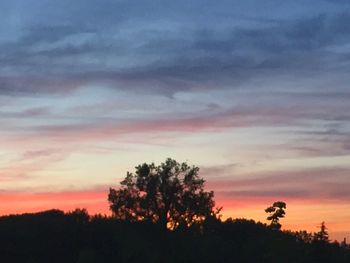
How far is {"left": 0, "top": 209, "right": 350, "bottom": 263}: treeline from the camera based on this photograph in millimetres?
110312

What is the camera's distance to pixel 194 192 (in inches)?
5468

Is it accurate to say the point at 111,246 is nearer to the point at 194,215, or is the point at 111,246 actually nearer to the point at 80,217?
the point at 80,217

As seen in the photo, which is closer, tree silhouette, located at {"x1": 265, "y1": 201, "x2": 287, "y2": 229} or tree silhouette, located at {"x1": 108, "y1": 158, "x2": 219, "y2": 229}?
tree silhouette, located at {"x1": 265, "y1": 201, "x2": 287, "y2": 229}

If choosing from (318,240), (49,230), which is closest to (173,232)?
(49,230)

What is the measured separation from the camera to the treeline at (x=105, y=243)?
110 m

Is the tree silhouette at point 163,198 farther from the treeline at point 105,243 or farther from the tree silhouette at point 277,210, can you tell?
the tree silhouette at point 277,210

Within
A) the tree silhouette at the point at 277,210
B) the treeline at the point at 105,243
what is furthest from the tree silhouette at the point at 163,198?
the tree silhouette at the point at 277,210

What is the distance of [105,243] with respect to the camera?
378ft

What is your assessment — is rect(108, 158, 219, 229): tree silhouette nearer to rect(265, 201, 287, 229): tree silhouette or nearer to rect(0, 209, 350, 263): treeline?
rect(0, 209, 350, 263): treeline

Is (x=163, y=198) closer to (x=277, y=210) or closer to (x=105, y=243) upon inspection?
(x=105, y=243)

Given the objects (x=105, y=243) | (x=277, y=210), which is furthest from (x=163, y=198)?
(x=277, y=210)

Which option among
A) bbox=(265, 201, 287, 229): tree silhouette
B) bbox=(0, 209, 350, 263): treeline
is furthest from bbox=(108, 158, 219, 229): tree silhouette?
bbox=(265, 201, 287, 229): tree silhouette

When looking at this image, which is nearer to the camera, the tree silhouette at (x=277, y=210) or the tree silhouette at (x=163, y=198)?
the tree silhouette at (x=277, y=210)

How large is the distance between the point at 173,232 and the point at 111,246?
636 inches
